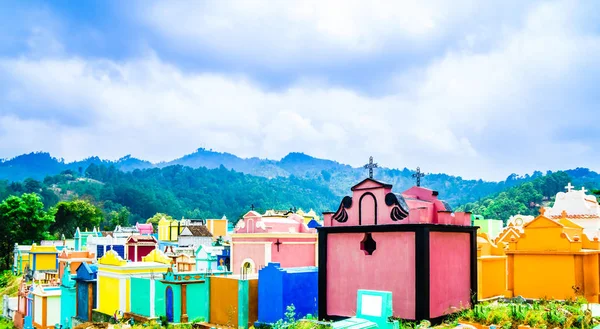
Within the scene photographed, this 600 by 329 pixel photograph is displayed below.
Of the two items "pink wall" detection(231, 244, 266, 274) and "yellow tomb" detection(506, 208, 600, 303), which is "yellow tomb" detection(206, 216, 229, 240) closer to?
"pink wall" detection(231, 244, 266, 274)

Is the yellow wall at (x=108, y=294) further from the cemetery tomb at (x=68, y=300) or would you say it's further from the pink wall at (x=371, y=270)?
the pink wall at (x=371, y=270)

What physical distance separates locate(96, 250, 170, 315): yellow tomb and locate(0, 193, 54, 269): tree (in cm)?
3553

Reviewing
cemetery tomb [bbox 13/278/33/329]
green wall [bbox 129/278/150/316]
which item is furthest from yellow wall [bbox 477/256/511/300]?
cemetery tomb [bbox 13/278/33/329]

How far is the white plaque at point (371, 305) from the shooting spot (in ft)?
47.2

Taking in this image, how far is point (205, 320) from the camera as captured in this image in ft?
69.3

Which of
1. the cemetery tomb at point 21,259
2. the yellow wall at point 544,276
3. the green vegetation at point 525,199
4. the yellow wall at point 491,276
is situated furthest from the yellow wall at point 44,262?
the green vegetation at point 525,199

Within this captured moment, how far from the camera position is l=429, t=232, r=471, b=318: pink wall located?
15102 millimetres

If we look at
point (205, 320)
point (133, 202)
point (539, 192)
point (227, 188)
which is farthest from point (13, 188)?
point (205, 320)

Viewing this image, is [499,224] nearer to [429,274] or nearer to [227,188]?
[429,274]

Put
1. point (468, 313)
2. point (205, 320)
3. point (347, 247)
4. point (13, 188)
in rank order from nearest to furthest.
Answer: point (468, 313)
point (347, 247)
point (205, 320)
point (13, 188)

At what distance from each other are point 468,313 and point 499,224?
4613cm

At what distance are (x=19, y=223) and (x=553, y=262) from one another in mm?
53361

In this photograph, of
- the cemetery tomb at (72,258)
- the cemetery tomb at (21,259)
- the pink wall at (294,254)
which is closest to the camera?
the pink wall at (294,254)

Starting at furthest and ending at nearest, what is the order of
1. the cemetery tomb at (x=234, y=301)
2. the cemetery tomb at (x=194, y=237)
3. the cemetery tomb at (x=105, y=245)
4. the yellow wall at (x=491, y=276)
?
the cemetery tomb at (x=194, y=237), the cemetery tomb at (x=105, y=245), the cemetery tomb at (x=234, y=301), the yellow wall at (x=491, y=276)
